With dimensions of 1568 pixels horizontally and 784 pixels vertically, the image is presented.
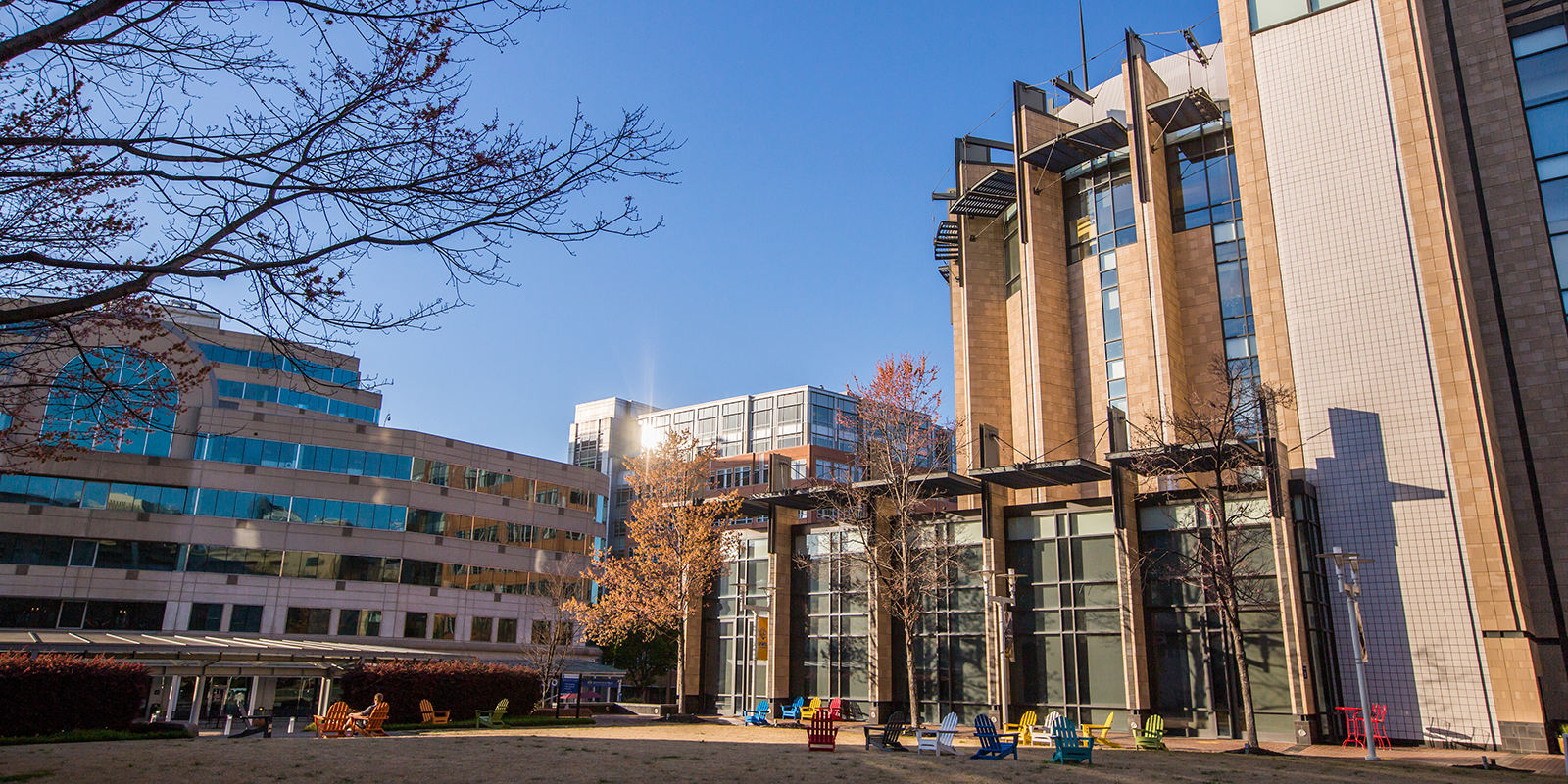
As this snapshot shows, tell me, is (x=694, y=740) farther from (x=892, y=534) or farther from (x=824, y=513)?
(x=824, y=513)

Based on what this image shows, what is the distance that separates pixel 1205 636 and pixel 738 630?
1910 centimetres

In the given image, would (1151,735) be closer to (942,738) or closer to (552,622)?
(942,738)

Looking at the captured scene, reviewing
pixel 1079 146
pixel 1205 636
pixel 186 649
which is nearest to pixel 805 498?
pixel 1205 636

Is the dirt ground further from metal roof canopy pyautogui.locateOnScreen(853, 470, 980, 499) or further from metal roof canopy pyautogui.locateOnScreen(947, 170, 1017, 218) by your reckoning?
metal roof canopy pyautogui.locateOnScreen(947, 170, 1017, 218)

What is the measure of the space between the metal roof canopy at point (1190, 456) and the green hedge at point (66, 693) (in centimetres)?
2882

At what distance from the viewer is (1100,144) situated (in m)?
36.8

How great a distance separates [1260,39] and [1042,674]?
2379 cm

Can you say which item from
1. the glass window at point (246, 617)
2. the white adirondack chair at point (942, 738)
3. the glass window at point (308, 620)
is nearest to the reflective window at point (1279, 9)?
the white adirondack chair at point (942, 738)

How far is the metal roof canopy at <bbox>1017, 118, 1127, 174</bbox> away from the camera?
117 feet

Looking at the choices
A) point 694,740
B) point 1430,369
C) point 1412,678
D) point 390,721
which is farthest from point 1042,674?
point 390,721

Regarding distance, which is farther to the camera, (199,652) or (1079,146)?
(1079,146)

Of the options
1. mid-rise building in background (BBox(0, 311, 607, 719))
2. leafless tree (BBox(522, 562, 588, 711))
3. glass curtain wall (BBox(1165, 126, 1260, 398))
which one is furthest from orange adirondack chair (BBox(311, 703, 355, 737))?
glass curtain wall (BBox(1165, 126, 1260, 398))

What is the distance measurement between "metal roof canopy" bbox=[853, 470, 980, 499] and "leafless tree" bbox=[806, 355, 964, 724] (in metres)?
0.08

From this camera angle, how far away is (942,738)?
69.1ft
